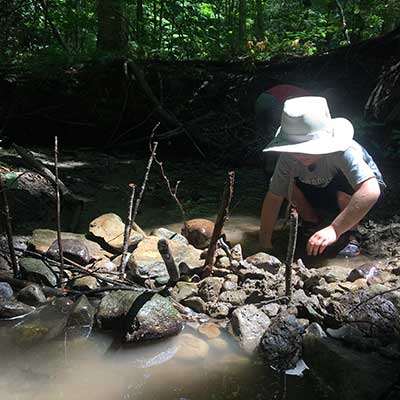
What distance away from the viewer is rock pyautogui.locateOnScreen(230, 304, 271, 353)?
2.54m

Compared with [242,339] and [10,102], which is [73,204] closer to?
[242,339]

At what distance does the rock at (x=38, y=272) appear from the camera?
3102 millimetres

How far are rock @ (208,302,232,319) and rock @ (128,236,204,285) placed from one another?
1.36 feet

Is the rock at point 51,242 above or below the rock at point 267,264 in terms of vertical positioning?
below

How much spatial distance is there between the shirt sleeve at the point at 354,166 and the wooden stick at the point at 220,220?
786mm

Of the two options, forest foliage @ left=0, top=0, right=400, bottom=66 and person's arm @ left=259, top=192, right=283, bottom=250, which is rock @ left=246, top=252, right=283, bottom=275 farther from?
forest foliage @ left=0, top=0, right=400, bottom=66

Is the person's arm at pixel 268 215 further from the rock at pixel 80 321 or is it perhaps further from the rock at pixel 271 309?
the rock at pixel 80 321

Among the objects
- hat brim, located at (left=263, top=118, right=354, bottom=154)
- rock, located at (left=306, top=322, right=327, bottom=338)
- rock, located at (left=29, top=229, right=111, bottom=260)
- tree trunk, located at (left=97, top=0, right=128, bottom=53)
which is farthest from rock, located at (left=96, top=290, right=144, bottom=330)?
tree trunk, located at (left=97, top=0, right=128, bottom=53)

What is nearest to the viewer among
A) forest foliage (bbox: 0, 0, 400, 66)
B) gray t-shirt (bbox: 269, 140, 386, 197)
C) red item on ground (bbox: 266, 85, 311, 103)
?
gray t-shirt (bbox: 269, 140, 386, 197)

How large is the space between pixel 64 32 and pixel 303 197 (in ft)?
25.8

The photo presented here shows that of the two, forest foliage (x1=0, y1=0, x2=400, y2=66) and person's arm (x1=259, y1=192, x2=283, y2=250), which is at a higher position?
forest foliage (x1=0, y1=0, x2=400, y2=66)

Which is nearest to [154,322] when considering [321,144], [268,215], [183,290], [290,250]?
[183,290]

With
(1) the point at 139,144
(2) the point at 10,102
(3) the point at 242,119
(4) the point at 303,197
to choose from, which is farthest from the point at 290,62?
(2) the point at 10,102

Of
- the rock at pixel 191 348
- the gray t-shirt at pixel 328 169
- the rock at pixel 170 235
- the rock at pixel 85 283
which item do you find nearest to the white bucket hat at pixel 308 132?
the gray t-shirt at pixel 328 169
